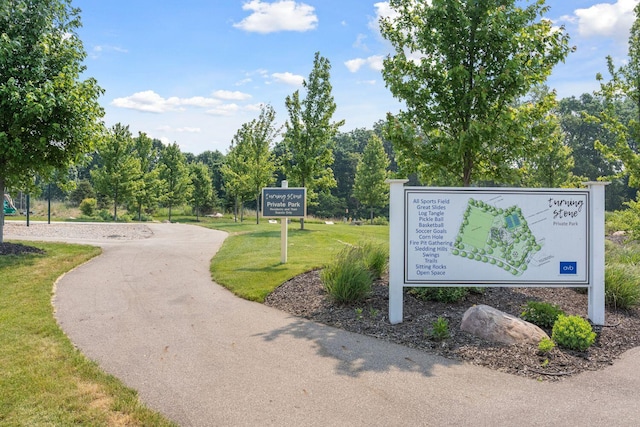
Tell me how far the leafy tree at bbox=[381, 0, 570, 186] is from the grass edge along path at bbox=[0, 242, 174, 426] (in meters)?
6.73

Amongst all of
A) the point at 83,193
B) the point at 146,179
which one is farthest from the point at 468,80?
the point at 83,193

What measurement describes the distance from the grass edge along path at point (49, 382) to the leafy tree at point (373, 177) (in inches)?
1332

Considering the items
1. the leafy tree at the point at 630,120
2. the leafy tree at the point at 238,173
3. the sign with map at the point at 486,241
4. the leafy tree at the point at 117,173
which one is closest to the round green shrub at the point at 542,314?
the sign with map at the point at 486,241

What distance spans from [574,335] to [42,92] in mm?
12152

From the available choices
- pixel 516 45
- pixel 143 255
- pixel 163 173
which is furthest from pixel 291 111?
pixel 163 173

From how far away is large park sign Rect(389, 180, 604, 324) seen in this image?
7199mm

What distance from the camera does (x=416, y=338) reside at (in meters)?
6.41

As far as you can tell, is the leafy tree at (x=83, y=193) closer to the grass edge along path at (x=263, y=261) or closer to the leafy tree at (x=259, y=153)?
the leafy tree at (x=259, y=153)

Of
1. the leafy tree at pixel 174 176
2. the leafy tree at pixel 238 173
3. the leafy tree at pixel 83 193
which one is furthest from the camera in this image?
the leafy tree at pixel 83 193

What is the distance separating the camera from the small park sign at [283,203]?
11991 millimetres

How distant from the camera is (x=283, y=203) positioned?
474 inches

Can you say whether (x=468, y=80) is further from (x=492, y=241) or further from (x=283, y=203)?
(x=283, y=203)

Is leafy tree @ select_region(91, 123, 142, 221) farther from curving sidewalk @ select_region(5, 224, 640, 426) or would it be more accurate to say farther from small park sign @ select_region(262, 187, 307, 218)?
curving sidewalk @ select_region(5, 224, 640, 426)

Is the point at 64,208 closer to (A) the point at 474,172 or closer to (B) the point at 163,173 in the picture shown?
(B) the point at 163,173
